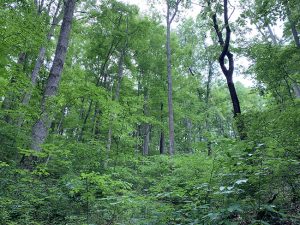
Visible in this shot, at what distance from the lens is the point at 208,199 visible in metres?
4.07

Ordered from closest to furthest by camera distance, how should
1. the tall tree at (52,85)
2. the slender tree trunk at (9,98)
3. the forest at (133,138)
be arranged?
the forest at (133,138) < the slender tree trunk at (9,98) < the tall tree at (52,85)

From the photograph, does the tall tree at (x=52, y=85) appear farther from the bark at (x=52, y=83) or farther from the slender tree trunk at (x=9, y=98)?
the slender tree trunk at (x=9, y=98)

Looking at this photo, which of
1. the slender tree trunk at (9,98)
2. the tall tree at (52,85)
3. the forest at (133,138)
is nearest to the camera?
the forest at (133,138)

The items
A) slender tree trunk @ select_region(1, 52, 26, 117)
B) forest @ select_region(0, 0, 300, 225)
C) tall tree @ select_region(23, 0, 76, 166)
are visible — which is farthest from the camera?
tall tree @ select_region(23, 0, 76, 166)

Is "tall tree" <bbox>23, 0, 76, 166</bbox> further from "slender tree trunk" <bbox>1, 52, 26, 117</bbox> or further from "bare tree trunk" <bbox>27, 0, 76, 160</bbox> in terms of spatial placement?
"slender tree trunk" <bbox>1, 52, 26, 117</bbox>

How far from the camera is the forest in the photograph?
3.71 m

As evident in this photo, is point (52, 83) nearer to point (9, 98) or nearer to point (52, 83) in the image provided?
point (52, 83)

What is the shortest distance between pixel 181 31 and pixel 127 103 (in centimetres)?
2006

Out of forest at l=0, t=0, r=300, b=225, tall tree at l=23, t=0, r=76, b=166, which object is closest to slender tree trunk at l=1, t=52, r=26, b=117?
forest at l=0, t=0, r=300, b=225

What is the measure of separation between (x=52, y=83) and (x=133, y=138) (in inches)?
154

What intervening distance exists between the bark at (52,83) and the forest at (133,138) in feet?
0.10

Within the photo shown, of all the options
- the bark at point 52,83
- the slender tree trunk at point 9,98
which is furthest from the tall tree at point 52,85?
the slender tree trunk at point 9,98

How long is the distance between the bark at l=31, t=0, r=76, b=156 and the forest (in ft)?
0.10

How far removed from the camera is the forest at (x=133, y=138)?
371 centimetres
